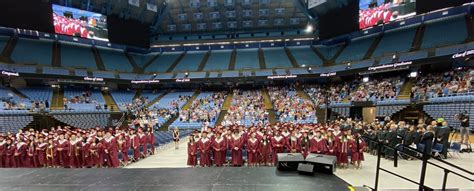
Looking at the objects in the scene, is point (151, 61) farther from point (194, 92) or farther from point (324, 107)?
point (324, 107)

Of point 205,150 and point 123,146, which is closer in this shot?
point 205,150

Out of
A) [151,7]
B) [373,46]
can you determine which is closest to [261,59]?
[373,46]

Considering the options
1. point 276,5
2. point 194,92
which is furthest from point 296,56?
point 194,92

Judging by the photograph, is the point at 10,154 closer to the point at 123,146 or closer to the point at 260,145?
the point at 123,146

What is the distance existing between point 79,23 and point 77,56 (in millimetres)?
4306

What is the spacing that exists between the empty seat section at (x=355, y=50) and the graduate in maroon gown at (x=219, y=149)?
26723 mm

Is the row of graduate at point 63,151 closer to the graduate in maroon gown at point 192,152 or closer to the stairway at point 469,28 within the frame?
the graduate in maroon gown at point 192,152

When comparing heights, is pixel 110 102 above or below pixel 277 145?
above

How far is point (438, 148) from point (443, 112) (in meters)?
8.94

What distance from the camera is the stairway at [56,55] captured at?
3009 cm

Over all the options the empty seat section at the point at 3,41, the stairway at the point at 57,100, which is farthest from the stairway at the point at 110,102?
the empty seat section at the point at 3,41

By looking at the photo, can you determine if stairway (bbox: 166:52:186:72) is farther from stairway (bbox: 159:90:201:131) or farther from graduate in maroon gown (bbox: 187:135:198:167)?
graduate in maroon gown (bbox: 187:135:198:167)

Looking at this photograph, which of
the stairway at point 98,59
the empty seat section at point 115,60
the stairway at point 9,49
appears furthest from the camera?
the empty seat section at point 115,60

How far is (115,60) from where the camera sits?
3644cm
